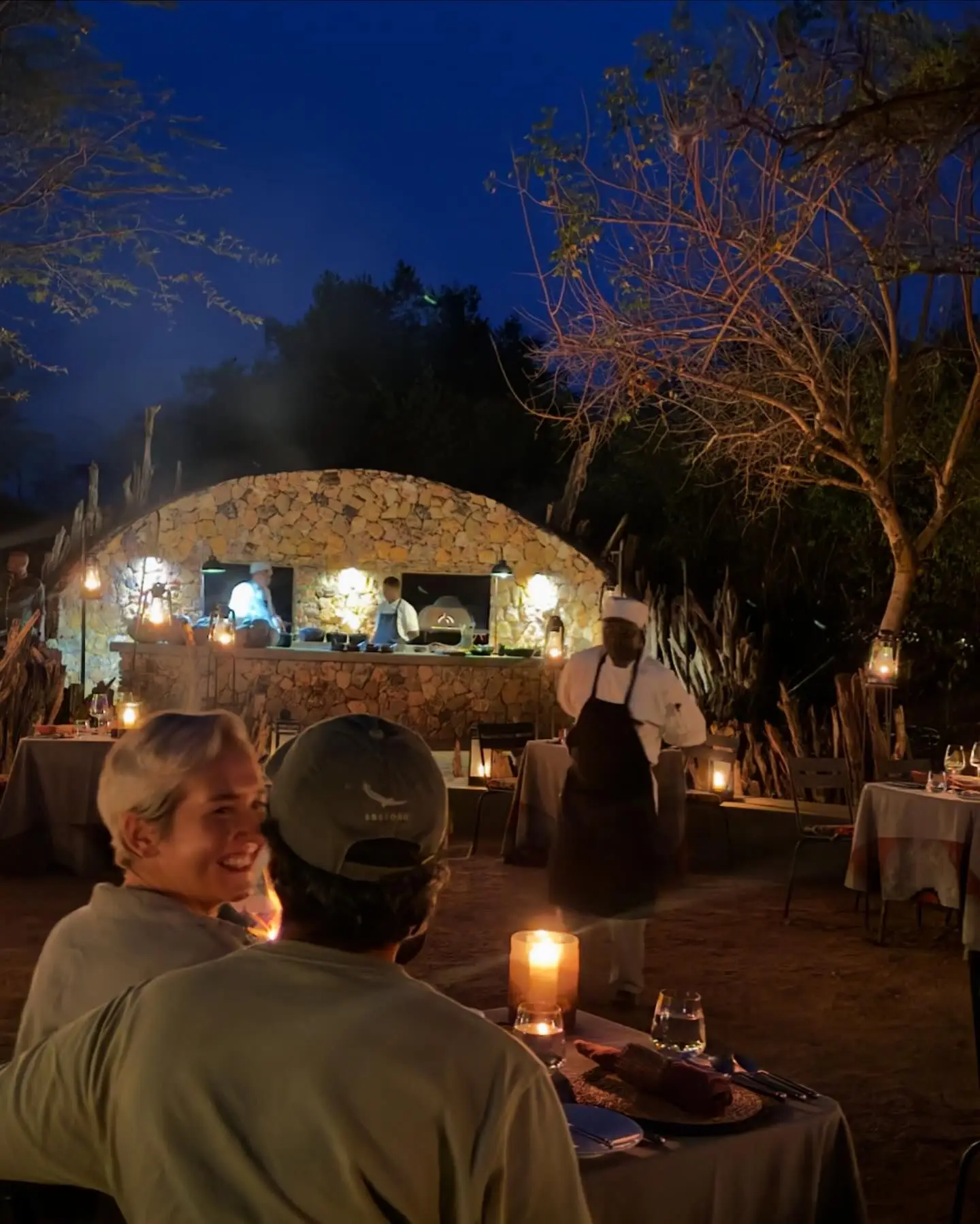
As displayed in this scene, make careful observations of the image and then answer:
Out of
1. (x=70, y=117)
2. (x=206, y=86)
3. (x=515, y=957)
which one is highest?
(x=206, y=86)

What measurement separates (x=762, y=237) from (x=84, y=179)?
542 centimetres

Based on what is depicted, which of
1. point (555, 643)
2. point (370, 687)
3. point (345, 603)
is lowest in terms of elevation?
point (370, 687)

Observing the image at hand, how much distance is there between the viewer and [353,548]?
14539mm

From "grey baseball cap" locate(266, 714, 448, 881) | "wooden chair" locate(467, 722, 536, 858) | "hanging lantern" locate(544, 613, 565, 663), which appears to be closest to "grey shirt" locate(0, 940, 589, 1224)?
"grey baseball cap" locate(266, 714, 448, 881)

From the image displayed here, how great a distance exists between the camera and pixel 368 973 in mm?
1200

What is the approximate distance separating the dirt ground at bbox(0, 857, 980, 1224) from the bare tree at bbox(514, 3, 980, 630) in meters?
3.63

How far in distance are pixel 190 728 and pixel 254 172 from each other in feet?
76.3

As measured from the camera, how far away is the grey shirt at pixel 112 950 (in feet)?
6.18

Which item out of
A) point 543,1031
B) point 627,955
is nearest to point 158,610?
point 627,955

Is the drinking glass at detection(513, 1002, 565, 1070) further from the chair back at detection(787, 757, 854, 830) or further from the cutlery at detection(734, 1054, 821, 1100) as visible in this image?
the chair back at detection(787, 757, 854, 830)

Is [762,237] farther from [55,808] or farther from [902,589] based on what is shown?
[55,808]

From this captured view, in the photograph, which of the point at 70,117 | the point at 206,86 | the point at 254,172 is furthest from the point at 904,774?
the point at 206,86

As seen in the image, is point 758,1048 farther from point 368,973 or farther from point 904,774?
point 368,973

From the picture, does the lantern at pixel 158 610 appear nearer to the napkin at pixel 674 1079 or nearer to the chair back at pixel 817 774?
the chair back at pixel 817 774
